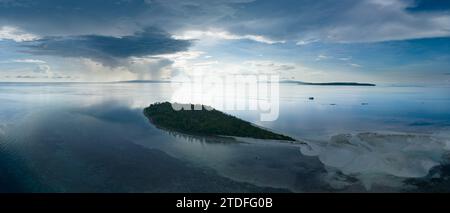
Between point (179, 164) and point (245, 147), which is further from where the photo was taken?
point (245, 147)

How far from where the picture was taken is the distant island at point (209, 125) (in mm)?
10555

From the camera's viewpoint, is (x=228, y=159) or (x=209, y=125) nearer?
(x=228, y=159)

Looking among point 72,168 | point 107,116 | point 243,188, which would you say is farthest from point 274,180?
point 107,116

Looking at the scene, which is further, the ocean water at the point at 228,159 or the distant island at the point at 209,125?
the distant island at the point at 209,125

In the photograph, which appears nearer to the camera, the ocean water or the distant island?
the ocean water

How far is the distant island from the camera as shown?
10.6 meters

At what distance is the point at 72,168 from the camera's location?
6.58m

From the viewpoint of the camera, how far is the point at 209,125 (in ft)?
39.2

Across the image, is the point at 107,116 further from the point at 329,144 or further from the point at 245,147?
the point at 329,144

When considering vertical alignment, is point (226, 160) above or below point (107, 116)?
below
